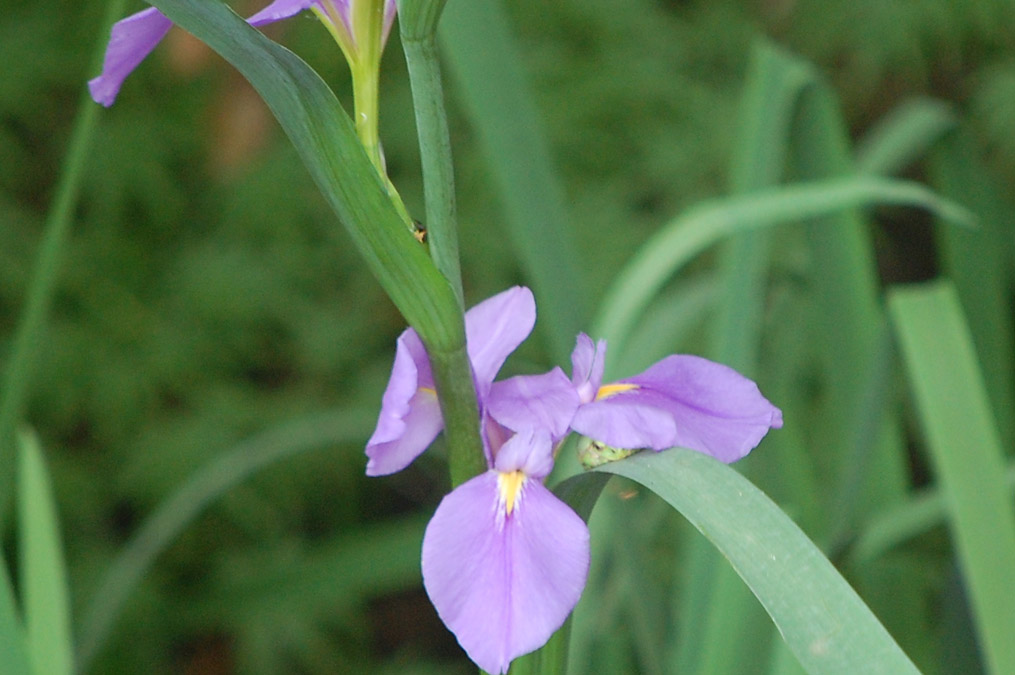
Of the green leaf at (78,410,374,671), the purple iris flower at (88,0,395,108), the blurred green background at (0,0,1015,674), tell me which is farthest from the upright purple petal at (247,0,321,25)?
the blurred green background at (0,0,1015,674)

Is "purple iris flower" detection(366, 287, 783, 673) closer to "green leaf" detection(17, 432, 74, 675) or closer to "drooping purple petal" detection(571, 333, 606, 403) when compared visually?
"drooping purple petal" detection(571, 333, 606, 403)

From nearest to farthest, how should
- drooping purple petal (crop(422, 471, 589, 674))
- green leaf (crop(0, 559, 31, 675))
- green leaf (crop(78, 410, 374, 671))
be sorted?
drooping purple petal (crop(422, 471, 589, 674)), green leaf (crop(0, 559, 31, 675)), green leaf (crop(78, 410, 374, 671))

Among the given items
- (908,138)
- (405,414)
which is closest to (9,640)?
(405,414)

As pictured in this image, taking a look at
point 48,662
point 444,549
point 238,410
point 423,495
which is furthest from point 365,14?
point 423,495

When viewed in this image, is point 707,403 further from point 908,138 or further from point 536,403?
point 908,138

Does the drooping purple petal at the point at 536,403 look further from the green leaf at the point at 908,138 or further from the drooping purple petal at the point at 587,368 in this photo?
the green leaf at the point at 908,138

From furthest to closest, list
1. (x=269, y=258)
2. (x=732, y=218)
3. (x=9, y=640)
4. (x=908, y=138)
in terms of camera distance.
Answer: (x=269, y=258), (x=908, y=138), (x=732, y=218), (x=9, y=640)
